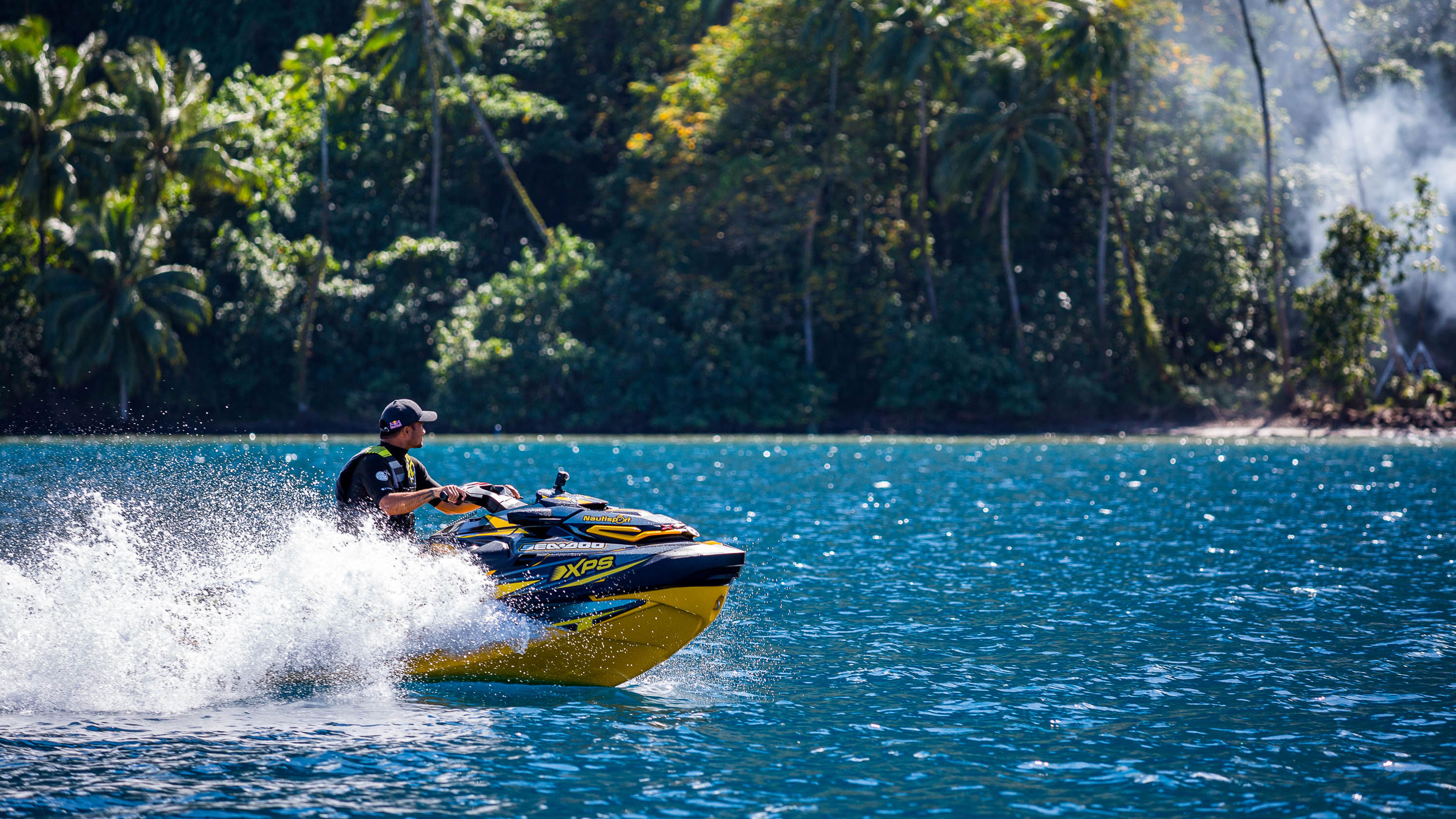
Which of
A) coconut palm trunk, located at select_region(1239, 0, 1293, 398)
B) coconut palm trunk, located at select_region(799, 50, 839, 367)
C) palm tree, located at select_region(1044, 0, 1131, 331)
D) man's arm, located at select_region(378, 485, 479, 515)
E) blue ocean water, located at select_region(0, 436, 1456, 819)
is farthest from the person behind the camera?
coconut palm trunk, located at select_region(799, 50, 839, 367)

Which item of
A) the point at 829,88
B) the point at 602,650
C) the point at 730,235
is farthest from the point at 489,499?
the point at 829,88

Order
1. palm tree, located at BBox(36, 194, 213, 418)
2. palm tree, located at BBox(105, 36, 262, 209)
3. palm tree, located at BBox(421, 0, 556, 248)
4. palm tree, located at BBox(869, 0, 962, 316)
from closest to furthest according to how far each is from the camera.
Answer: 1. palm tree, located at BBox(36, 194, 213, 418)
2. palm tree, located at BBox(105, 36, 262, 209)
3. palm tree, located at BBox(869, 0, 962, 316)
4. palm tree, located at BBox(421, 0, 556, 248)

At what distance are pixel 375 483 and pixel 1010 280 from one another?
4565 cm

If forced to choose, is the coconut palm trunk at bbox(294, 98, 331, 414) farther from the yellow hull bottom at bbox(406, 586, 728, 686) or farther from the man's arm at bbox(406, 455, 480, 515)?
the man's arm at bbox(406, 455, 480, 515)

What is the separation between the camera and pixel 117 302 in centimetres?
4728

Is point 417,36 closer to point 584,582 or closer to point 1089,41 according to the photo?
point 1089,41

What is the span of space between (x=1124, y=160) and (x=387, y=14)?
2990cm

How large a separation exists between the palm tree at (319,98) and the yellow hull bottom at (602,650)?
45192 mm

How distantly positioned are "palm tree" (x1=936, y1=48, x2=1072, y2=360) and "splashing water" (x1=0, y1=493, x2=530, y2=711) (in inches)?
1681

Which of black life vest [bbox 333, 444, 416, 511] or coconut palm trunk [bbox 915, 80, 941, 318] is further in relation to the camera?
coconut palm trunk [bbox 915, 80, 941, 318]

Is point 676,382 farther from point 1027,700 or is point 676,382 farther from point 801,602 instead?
point 1027,700

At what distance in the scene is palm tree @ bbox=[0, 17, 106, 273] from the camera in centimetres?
4691

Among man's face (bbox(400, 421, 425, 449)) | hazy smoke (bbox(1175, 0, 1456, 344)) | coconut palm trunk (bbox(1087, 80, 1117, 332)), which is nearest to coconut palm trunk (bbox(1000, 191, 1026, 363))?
coconut palm trunk (bbox(1087, 80, 1117, 332))

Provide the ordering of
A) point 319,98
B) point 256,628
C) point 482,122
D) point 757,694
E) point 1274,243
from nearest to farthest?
point 256,628 → point 757,694 → point 1274,243 → point 482,122 → point 319,98
